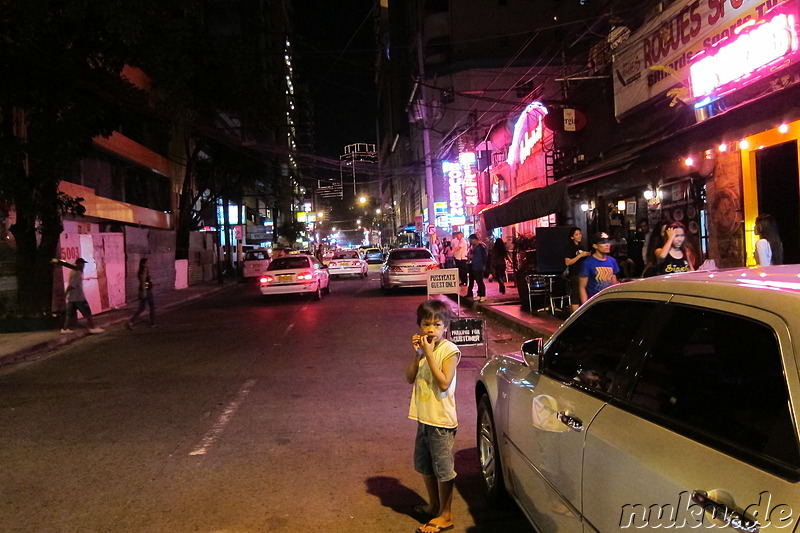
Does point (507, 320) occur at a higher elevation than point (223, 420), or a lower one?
higher

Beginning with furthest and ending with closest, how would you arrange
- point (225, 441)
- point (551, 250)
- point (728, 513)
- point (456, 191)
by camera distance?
point (456, 191), point (551, 250), point (225, 441), point (728, 513)

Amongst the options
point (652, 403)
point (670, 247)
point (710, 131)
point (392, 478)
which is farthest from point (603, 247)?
point (652, 403)

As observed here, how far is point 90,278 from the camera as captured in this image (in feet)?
51.6

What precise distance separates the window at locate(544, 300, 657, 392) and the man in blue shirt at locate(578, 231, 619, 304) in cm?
471

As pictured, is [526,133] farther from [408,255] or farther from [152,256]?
[152,256]

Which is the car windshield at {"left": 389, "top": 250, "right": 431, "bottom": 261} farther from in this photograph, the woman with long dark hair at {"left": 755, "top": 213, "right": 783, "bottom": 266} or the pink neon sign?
the woman with long dark hair at {"left": 755, "top": 213, "right": 783, "bottom": 266}

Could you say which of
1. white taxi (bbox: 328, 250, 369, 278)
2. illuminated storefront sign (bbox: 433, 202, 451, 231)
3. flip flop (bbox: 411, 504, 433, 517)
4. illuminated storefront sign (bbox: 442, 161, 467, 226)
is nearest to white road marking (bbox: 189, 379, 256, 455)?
flip flop (bbox: 411, 504, 433, 517)

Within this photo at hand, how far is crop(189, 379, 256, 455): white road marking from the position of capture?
205 inches

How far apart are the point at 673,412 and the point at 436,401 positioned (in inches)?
62.2

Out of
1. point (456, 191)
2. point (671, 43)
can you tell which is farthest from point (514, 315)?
point (456, 191)

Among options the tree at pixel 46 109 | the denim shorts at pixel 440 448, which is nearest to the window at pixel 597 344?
the denim shorts at pixel 440 448

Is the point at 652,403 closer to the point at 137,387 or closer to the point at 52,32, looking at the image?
the point at 137,387

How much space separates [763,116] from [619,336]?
19.2 ft

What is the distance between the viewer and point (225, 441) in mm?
5367
